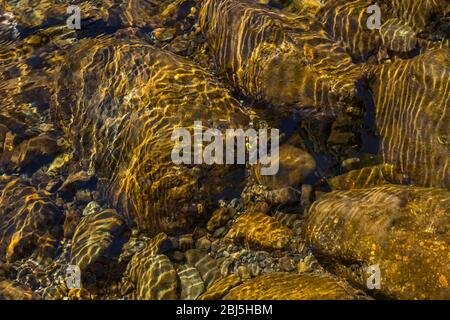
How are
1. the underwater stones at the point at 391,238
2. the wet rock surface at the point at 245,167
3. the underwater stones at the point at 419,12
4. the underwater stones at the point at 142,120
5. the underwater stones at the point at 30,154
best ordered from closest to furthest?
the underwater stones at the point at 391,238 < the wet rock surface at the point at 245,167 < the underwater stones at the point at 142,120 < the underwater stones at the point at 419,12 < the underwater stones at the point at 30,154

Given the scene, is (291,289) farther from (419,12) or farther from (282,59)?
(419,12)

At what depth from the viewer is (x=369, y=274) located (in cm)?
451

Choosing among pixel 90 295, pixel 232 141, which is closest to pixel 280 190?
pixel 232 141

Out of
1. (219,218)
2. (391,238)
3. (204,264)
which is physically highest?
(391,238)

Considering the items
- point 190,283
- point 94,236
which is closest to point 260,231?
point 190,283

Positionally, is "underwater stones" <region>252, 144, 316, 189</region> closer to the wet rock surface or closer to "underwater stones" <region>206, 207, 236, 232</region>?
the wet rock surface

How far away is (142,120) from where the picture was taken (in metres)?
5.95

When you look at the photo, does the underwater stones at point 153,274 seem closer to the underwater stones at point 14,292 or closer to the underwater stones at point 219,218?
the underwater stones at point 219,218

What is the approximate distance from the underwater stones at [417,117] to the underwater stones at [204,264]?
261 centimetres

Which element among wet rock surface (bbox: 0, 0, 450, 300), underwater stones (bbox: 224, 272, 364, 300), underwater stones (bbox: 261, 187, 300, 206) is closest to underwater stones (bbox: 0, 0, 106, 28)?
wet rock surface (bbox: 0, 0, 450, 300)

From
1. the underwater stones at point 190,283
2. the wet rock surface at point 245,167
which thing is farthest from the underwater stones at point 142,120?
the underwater stones at point 190,283

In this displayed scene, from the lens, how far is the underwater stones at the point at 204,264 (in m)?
5.32

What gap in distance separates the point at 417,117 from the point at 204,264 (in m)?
3.18
